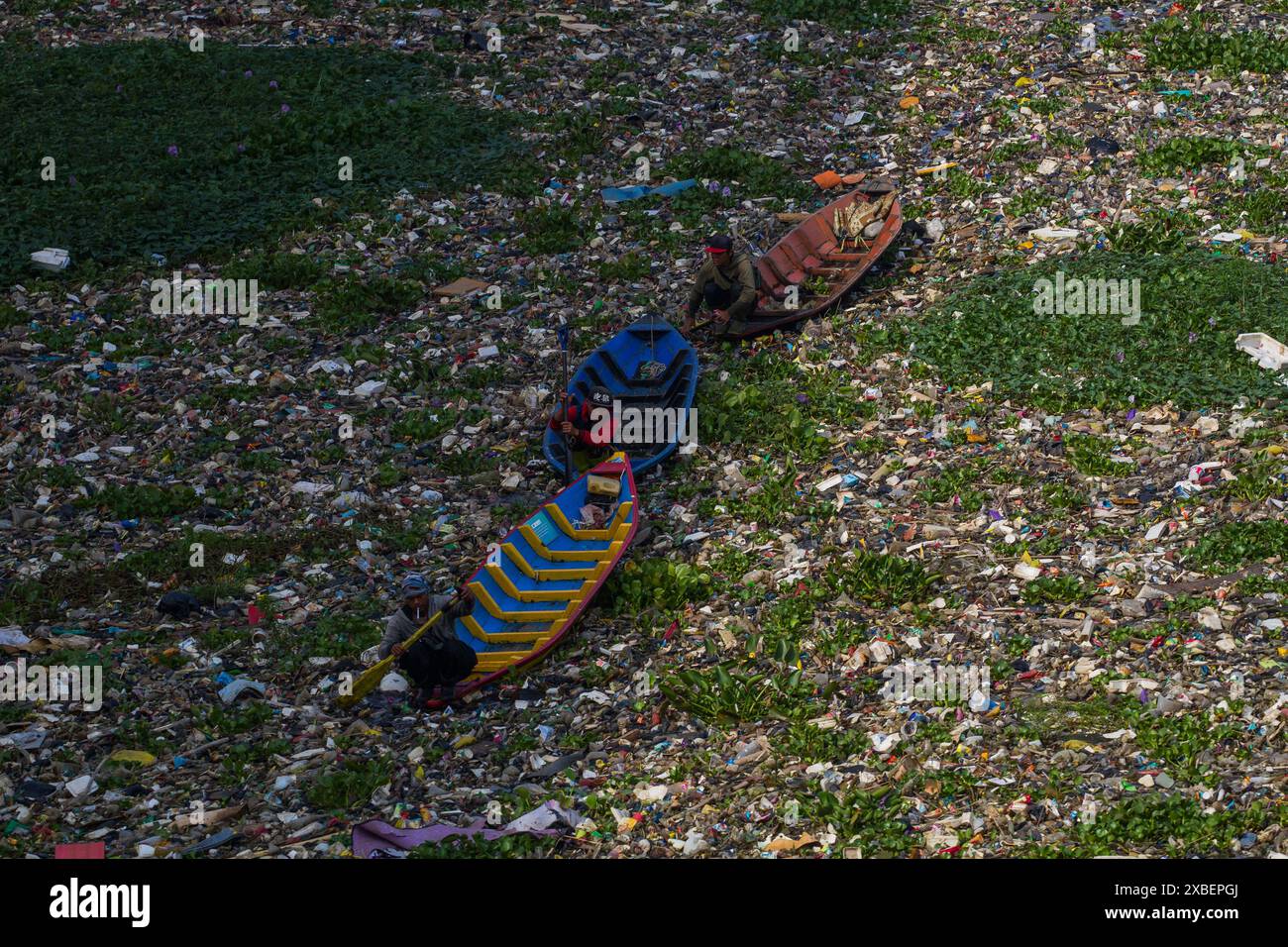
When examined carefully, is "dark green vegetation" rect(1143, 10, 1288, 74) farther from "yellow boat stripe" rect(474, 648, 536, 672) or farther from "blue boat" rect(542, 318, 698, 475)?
"yellow boat stripe" rect(474, 648, 536, 672)

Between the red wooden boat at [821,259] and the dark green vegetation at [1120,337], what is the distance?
1408 mm

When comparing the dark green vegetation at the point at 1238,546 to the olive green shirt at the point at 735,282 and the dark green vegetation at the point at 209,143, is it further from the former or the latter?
the dark green vegetation at the point at 209,143

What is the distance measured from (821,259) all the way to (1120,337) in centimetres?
440

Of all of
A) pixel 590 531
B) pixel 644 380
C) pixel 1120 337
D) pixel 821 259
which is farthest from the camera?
pixel 821 259

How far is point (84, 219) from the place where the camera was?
62.8 feet

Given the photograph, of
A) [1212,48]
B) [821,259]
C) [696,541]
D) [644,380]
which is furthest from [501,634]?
[1212,48]

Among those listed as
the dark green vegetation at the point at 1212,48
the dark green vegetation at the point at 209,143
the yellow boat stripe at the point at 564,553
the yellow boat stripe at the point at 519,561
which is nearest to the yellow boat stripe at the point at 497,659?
the yellow boat stripe at the point at 519,561

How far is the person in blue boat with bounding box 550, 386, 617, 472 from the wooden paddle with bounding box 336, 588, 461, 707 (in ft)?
11.6

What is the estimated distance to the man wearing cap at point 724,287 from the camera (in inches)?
640

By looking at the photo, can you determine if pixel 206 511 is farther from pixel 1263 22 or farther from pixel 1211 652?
pixel 1263 22

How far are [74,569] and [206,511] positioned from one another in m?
1.50

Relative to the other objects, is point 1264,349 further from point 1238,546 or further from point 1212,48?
point 1212,48

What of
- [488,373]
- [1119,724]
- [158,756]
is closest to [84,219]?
[488,373]

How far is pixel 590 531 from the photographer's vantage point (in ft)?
42.8
